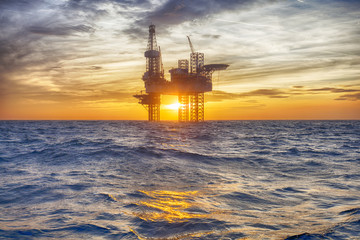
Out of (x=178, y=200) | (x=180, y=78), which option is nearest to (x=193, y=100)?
(x=180, y=78)

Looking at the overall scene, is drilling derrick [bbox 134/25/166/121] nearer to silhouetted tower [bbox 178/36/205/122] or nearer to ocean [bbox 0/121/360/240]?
silhouetted tower [bbox 178/36/205/122]

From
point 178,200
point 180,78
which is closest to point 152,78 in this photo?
point 180,78

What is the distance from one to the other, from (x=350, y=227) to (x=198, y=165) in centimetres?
843

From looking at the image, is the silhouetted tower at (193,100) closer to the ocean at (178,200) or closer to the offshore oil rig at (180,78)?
the offshore oil rig at (180,78)

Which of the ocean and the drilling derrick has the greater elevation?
the drilling derrick

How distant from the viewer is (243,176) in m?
10.7

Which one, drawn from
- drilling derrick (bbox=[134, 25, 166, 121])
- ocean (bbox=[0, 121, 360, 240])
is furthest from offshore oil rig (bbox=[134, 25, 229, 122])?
ocean (bbox=[0, 121, 360, 240])

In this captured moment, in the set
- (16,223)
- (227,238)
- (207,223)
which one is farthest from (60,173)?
(227,238)

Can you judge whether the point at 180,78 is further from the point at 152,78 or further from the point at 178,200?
the point at 178,200

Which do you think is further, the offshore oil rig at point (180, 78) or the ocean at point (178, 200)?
the offshore oil rig at point (180, 78)

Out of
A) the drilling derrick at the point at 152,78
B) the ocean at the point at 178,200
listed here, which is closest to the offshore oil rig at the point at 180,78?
the drilling derrick at the point at 152,78

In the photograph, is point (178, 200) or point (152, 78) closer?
point (178, 200)

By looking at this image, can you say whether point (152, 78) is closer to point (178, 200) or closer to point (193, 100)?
point (193, 100)

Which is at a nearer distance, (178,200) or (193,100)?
(178,200)
